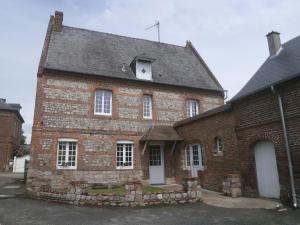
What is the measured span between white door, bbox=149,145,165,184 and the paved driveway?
6049mm

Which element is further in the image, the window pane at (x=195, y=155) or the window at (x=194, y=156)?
the window pane at (x=195, y=155)

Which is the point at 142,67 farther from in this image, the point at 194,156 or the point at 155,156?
the point at 194,156

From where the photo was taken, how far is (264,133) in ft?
28.8

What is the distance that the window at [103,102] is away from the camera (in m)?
13.6

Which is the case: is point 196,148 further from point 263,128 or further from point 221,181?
point 263,128

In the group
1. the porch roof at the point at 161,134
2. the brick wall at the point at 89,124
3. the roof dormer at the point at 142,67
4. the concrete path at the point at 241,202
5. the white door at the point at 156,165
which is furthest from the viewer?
the roof dormer at the point at 142,67

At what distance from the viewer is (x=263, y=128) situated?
29.0 ft

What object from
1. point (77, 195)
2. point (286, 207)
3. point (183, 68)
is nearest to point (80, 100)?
point (77, 195)

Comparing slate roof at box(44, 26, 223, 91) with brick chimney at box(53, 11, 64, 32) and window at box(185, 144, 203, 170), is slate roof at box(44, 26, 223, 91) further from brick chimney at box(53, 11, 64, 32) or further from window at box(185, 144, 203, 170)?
window at box(185, 144, 203, 170)

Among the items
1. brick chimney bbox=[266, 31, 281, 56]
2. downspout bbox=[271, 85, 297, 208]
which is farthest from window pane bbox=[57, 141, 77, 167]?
brick chimney bbox=[266, 31, 281, 56]

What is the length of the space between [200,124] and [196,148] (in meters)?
1.44

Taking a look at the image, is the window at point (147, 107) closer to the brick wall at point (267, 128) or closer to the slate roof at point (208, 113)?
the slate roof at point (208, 113)

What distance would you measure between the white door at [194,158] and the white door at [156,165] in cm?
172

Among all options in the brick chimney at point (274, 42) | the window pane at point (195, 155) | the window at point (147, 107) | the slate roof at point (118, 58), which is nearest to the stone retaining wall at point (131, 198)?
the window pane at point (195, 155)
